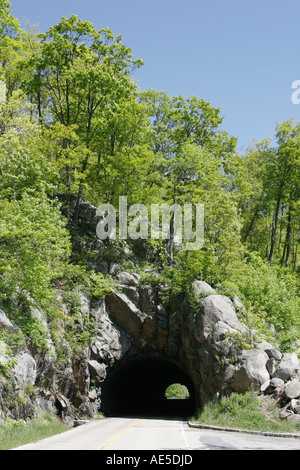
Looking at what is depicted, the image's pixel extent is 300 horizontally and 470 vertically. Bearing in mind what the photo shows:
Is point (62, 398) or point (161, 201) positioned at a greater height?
point (161, 201)

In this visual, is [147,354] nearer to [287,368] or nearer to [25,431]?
[287,368]

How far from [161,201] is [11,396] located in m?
23.3

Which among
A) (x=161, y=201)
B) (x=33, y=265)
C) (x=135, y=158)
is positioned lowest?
(x=33, y=265)

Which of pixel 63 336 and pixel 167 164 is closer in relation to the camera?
pixel 63 336

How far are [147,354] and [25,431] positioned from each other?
59.2ft

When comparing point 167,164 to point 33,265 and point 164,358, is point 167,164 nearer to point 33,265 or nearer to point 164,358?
point 164,358

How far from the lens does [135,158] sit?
34.5 metres

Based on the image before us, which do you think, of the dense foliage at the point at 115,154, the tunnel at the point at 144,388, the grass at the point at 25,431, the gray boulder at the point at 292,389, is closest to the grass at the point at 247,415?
the gray boulder at the point at 292,389

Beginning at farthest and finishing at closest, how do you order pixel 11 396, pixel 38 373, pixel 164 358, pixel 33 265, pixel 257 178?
1. pixel 257 178
2. pixel 164 358
3. pixel 38 373
4. pixel 33 265
5. pixel 11 396

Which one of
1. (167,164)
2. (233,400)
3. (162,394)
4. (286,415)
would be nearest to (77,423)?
(233,400)

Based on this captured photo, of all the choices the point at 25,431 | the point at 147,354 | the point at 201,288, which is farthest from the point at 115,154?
the point at 25,431

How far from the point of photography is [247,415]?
66.6 feet

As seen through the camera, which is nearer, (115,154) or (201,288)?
(201,288)

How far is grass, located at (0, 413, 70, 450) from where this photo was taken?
13277mm
